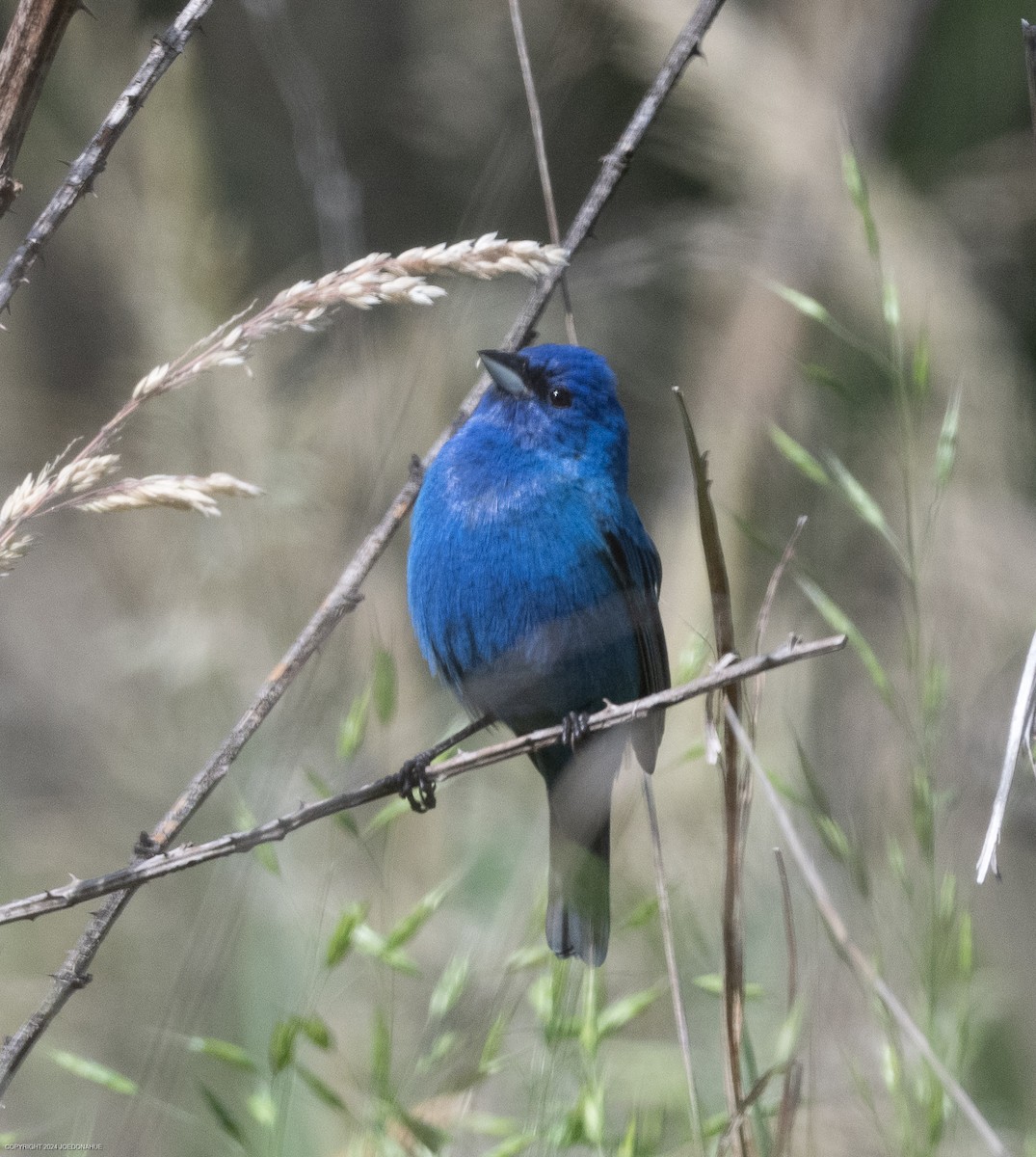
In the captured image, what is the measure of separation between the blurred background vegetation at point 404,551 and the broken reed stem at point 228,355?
0.54m

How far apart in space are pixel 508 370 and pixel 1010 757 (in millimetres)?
1948

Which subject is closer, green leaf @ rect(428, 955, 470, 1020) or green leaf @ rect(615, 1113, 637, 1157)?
green leaf @ rect(615, 1113, 637, 1157)

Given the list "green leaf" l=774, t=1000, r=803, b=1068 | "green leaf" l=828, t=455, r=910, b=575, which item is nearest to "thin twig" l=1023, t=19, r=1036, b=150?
"green leaf" l=828, t=455, r=910, b=575

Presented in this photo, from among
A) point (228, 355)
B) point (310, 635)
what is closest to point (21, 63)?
point (228, 355)

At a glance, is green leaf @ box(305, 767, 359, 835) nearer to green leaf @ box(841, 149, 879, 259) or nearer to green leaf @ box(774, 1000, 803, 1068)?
green leaf @ box(774, 1000, 803, 1068)

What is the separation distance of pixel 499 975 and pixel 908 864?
27.7 inches

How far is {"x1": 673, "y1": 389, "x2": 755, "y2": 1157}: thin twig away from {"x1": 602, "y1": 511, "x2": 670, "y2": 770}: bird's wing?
1440 millimetres

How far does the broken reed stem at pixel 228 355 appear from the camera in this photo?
1.56 m

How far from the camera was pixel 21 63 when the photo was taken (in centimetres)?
161

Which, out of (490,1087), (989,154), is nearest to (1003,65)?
(989,154)

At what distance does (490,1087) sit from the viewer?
3.36 m

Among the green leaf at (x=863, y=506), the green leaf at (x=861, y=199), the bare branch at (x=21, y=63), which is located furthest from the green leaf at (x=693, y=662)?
the bare branch at (x=21, y=63)

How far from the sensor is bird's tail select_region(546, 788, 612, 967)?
7.02ft

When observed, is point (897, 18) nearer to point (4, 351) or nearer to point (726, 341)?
point (726, 341)
